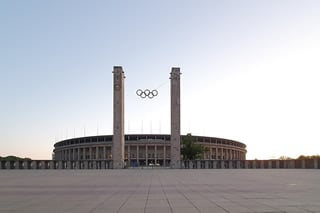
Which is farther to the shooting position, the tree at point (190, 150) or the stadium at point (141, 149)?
the stadium at point (141, 149)

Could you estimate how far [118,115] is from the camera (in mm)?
97875

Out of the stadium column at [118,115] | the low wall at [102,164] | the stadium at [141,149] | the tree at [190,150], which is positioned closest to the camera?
the low wall at [102,164]

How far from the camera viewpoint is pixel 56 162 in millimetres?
95688

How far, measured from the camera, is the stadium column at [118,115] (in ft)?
317

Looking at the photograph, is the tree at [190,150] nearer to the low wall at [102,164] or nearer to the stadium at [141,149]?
the stadium at [141,149]

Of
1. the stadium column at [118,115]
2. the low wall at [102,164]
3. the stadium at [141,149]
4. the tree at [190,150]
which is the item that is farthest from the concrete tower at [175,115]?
the tree at [190,150]

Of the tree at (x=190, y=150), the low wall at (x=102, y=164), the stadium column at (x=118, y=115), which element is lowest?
the low wall at (x=102, y=164)

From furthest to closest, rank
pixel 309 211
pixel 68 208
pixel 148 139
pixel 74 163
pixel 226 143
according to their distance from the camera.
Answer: pixel 226 143, pixel 148 139, pixel 74 163, pixel 68 208, pixel 309 211

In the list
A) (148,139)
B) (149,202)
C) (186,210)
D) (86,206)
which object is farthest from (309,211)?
(148,139)

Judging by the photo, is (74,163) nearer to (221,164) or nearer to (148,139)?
(221,164)

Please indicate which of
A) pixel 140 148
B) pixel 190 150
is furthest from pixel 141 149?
pixel 190 150

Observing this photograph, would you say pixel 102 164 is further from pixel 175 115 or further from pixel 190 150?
pixel 190 150

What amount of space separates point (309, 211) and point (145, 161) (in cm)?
13730

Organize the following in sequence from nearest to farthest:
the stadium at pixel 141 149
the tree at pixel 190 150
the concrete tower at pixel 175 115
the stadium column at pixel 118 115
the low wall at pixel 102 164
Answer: the low wall at pixel 102 164 → the stadium column at pixel 118 115 → the concrete tower at pixel 175 115 → the tree at pixel 190 150 → the stadium at pixel 141 149
